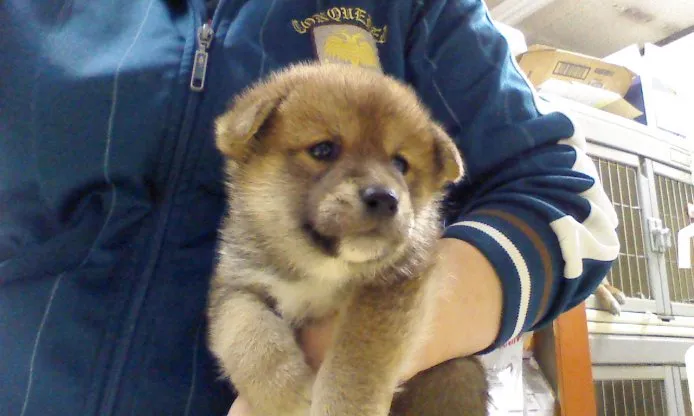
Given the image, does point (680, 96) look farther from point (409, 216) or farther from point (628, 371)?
point (409, 216)

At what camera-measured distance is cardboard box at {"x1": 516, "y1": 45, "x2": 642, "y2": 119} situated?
2.60 m

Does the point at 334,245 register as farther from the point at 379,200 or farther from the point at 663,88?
the point at 663,88

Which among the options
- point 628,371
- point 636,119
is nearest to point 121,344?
point 628,371

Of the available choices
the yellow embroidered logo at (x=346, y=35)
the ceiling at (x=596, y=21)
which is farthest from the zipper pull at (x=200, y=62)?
the ceiling at (x=596, y=21)

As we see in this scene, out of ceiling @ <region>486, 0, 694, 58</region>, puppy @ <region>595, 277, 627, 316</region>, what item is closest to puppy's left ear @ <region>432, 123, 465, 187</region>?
puppy @ <region>595, 277, 627, 316</region>

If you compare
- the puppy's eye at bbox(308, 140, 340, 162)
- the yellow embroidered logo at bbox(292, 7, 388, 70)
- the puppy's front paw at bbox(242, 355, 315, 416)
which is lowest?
the puppy's front paw at bbox(242, 355, 315, 416)

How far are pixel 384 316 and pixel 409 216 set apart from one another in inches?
6.0

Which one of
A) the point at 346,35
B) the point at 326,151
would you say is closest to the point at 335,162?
the point at 326,151

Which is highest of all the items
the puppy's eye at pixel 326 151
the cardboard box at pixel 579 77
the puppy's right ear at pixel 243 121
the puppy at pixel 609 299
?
the cardboard box at pixel 579 77

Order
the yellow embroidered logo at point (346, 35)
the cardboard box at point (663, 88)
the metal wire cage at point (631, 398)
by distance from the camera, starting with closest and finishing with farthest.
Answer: the yellow embroidered logo at point (346, 35) < the metal wire cage at point (631, 398) < the cardboard box at point (663, 88)

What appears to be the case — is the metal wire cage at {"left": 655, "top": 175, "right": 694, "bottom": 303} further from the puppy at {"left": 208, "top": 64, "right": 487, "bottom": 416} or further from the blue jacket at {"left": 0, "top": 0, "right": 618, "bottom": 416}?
the puppy at {"left": 208, "top": 64, "right": 487, "bottom": 416}

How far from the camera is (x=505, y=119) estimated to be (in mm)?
1008

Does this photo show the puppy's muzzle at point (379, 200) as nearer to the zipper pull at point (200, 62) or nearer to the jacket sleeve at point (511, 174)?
the jacket sleeve at point (511, 174)

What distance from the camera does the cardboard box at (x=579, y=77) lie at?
260 centimetres
